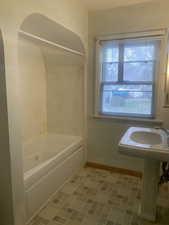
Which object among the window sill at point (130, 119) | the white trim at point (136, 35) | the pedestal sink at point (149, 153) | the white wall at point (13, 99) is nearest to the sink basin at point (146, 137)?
the pedestal sink at point (149, 153)

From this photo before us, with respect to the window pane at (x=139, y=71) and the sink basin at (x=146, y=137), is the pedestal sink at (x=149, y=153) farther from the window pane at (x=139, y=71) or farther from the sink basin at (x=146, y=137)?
the window pane at (x=139, y=71)

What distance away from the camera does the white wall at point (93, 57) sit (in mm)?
2467

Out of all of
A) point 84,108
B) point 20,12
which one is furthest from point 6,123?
point 84,108

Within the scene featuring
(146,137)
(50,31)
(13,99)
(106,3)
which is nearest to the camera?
(13,99)

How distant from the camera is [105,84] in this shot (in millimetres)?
2887

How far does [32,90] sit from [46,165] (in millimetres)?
1482

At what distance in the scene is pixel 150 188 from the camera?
1.85 meters

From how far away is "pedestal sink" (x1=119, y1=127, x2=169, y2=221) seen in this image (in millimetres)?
1546

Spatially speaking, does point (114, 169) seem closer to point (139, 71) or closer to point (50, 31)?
point (139, 71)

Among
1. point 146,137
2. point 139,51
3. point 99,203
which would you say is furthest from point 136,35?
point 99,203

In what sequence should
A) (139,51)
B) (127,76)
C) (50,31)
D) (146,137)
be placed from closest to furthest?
(146,137)
(50,31)
(139,51)
(127,76)

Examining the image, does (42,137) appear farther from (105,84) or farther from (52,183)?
(105,84)

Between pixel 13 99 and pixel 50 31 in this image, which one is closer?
pixel 13 99

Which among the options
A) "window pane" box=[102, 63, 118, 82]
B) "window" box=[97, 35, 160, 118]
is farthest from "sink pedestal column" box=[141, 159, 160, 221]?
"window pane" box=[102, 63, 118, 82]
